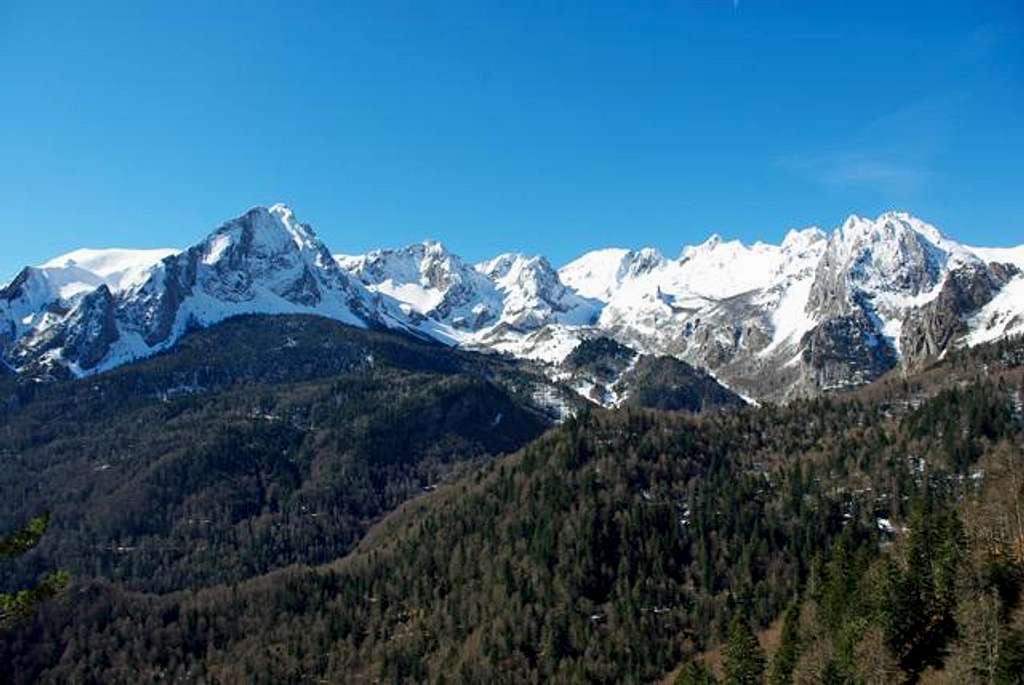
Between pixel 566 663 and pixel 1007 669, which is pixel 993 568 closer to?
pixel 1007 669

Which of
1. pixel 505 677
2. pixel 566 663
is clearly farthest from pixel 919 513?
pixel 505 677

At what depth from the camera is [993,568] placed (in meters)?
114

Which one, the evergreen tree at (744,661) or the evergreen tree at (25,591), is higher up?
the evergreen tree at (25,591)

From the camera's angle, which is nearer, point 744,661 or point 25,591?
point 25,591

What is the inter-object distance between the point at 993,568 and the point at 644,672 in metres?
88.6

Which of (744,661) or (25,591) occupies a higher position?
(25,591)

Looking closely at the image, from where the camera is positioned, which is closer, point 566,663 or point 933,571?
point 933,571

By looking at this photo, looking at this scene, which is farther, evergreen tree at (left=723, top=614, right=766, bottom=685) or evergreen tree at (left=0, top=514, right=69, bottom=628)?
evergreen tree at (left=723, top=614, right=766, bottom=685)

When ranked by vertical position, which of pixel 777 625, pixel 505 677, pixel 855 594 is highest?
pixel 855 594

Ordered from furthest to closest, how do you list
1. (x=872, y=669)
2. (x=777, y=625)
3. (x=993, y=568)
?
(x=777, y=625) < (x=993, y=568) < (x=872, y=669)

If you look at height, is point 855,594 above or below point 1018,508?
below

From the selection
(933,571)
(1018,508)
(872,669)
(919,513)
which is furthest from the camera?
(919,513)

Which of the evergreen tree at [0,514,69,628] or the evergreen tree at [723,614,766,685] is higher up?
the evergreen tree at [0,514,69,628]

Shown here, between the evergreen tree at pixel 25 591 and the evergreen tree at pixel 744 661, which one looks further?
the evergreen tree at pixel 744 661
